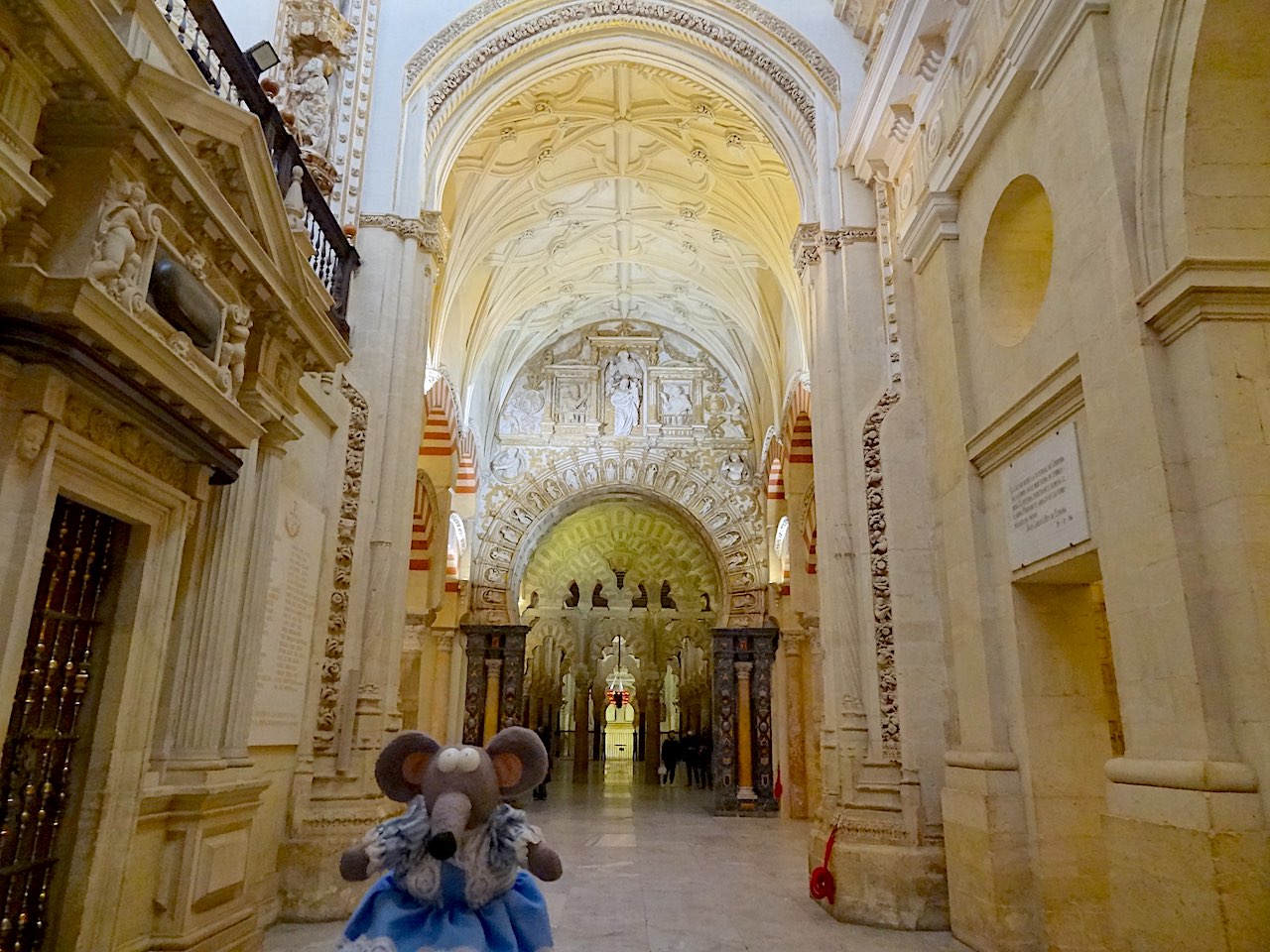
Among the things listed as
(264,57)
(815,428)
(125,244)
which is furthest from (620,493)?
(125,244)

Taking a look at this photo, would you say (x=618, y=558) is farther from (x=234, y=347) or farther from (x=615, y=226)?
(x=234, y=347)

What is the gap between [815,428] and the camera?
298 inches

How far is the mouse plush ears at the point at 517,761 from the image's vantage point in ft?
9.04

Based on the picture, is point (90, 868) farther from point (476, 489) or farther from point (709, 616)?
point (709, 616)

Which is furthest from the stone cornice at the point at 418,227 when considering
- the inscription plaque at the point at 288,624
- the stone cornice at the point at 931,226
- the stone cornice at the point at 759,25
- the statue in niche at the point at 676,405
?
the statue in niche at the point at 676,405

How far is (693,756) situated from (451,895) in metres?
16.9

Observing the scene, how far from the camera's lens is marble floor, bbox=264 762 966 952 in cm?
512

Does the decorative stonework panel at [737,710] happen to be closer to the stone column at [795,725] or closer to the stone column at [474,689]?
the stone column at [795,725]

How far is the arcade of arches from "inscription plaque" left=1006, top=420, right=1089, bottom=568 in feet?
0.10

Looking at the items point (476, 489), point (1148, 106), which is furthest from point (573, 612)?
point (1148, 106)

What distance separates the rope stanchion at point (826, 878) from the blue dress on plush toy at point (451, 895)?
13.3 feet

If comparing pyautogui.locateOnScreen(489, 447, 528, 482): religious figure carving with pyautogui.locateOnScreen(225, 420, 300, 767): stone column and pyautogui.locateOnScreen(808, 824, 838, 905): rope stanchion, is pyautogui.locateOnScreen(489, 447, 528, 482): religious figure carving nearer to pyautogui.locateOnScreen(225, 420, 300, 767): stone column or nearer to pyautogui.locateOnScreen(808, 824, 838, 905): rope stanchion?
pyautogui.locateOnScreen(225, 420, 300, 767): stone column

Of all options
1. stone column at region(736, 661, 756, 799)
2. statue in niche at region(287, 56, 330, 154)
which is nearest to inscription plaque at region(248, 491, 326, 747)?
statue in niche at region(287, 56, 330, 154)

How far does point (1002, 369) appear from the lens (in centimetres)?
507
